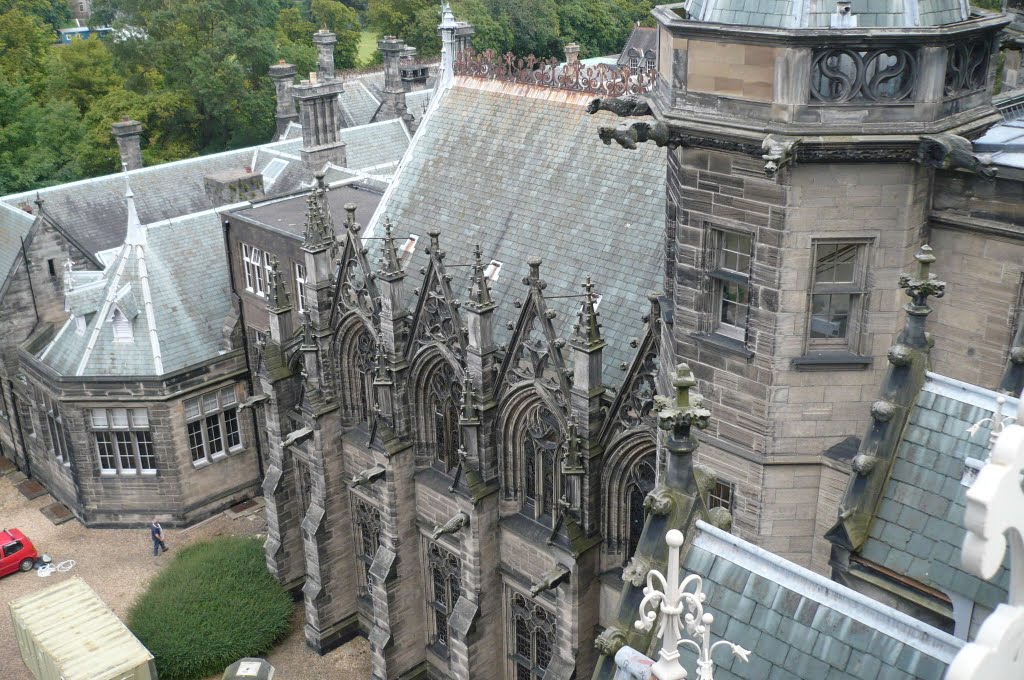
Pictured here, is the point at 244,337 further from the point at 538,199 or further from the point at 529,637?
the point at 529,637

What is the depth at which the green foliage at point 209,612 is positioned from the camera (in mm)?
33656

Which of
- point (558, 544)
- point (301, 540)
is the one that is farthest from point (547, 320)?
point (301, 540)

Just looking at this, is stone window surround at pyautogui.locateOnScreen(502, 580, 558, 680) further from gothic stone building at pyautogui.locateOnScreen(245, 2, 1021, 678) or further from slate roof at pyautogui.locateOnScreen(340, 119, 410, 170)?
slate roof at pyautogui.locateOnScreen(340, 119, 410, 170)

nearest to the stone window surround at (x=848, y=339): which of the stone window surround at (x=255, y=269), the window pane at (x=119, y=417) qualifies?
the stone window surround at (x=255, y=269)

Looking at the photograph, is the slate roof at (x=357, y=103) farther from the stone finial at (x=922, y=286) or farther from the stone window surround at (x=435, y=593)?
the stone finial at (x=922, y=286)

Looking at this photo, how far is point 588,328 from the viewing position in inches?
977

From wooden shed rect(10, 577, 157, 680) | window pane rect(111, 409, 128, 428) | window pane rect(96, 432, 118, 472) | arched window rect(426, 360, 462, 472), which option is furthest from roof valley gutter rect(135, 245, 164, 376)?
arched window rect(426, 360, 462, 472)

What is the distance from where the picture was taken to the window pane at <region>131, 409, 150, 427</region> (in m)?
42.4

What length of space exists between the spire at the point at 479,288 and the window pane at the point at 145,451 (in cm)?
2146

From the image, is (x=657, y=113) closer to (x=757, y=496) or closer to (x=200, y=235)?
(x=757, y=496)

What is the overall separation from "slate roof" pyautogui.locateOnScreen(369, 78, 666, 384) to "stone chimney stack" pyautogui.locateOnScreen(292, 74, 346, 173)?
19149mm

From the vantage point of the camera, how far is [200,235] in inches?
1820

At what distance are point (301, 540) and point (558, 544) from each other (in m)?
14.1

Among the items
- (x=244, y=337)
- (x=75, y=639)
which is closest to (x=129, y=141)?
(x=244, y=337)
